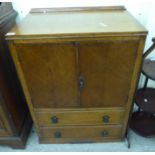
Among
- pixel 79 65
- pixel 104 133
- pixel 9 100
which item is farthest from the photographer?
pixel 104 133

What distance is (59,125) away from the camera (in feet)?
4.26

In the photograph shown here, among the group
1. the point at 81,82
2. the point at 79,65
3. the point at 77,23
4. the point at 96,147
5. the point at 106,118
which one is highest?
the point at 77,23

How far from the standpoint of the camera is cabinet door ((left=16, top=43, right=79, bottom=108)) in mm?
883

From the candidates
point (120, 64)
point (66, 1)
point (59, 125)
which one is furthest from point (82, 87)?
point (66, 1)

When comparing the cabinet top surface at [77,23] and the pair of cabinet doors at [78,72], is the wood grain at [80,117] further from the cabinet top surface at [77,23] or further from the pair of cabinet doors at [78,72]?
the cabinet top surface at [77,23]

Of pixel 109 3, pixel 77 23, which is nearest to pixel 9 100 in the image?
pixel 77 23

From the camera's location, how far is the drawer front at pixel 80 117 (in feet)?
3.92

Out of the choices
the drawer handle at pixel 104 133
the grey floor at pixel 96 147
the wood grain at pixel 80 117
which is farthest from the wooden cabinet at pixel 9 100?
the drawer handle at pixel 104 133

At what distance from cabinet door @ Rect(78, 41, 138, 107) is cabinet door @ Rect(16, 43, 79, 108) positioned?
0.07m

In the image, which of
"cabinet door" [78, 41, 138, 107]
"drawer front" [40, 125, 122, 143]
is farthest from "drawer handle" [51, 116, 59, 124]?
"cabinet door" [78, 41, 138, 107]

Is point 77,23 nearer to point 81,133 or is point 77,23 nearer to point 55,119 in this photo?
point 55,119

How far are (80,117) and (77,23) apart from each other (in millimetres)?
688

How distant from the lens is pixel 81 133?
1.36 metres

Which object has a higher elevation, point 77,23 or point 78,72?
point 77,23
